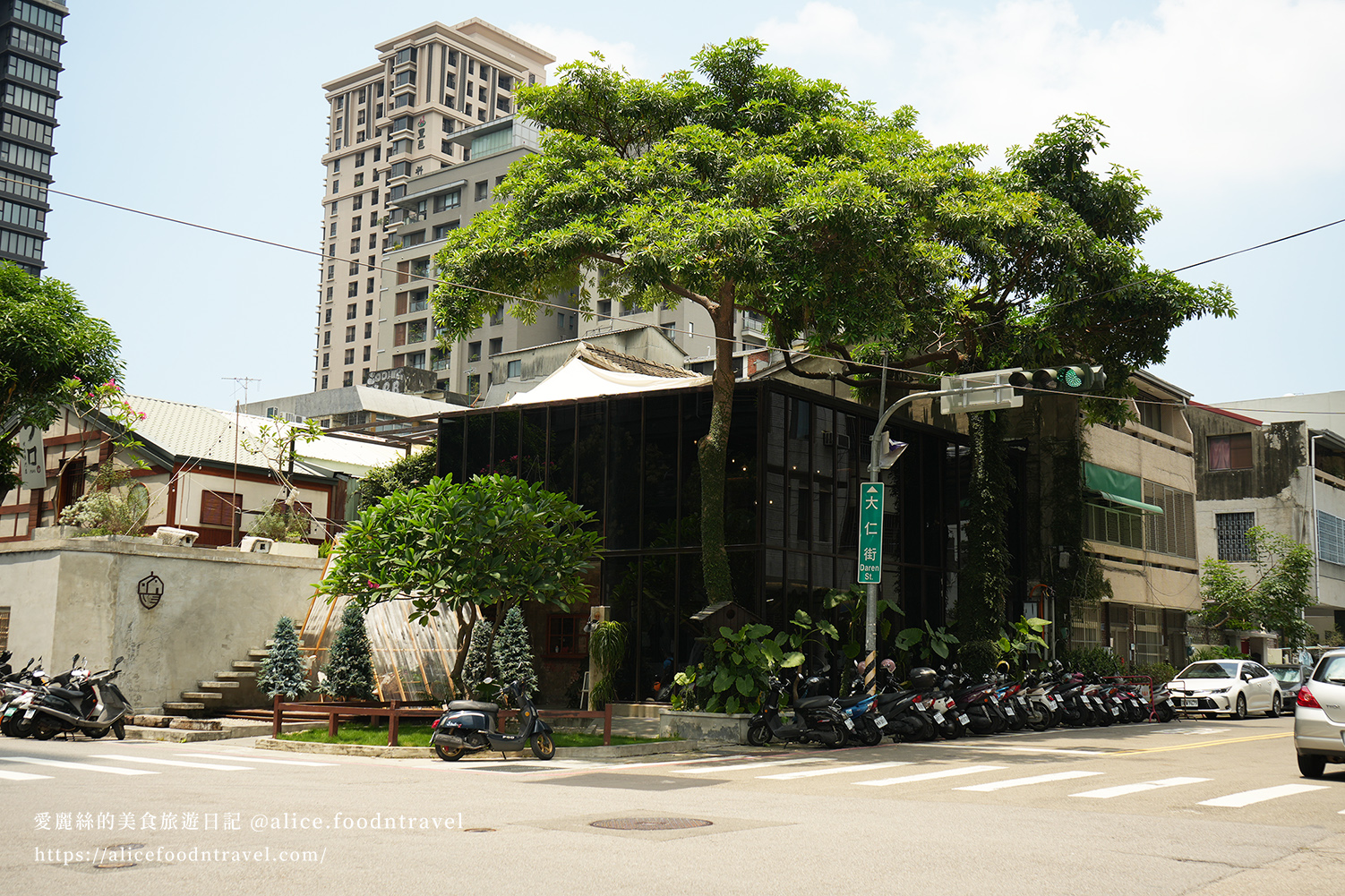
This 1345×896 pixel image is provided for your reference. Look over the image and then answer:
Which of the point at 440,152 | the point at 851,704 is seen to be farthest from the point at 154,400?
the point at 440,152

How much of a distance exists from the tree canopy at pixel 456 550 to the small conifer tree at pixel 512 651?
1.92 m

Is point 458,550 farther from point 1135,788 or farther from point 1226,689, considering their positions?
point 1226,689

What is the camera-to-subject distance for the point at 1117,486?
36219mm

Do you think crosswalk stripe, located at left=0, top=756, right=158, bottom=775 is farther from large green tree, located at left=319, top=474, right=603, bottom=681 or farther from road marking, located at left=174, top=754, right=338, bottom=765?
large green tree, located at left=319, top=474, right=603, bottom=681

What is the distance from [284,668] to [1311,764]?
18.5 m

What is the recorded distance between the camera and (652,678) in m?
24.2

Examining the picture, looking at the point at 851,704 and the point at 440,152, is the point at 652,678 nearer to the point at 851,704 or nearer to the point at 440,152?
the point at 851,704

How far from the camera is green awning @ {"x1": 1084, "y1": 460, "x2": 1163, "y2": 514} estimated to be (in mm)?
34656

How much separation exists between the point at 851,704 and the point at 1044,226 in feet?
42.0

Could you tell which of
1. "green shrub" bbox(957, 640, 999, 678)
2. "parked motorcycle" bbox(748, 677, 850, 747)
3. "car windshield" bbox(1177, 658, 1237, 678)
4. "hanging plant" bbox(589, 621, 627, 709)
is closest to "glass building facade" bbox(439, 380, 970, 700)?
"hanging plant" bbox(589, 621, 627, 709)

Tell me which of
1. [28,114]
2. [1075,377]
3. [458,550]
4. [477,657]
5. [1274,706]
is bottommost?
[1274,706]

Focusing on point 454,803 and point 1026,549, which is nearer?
point 454,803

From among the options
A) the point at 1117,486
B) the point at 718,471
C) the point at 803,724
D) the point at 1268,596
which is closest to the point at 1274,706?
the point at 1117,486

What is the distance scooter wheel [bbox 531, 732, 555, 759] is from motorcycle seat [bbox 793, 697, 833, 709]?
15.4ft
